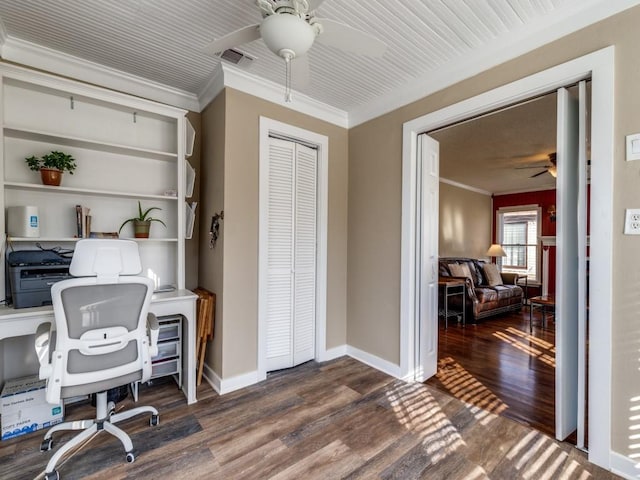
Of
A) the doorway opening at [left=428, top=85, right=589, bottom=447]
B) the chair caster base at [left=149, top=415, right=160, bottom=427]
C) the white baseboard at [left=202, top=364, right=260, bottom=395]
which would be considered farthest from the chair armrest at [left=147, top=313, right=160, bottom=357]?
the doorway opening at [left=428, top=85, right=589, bottom=447]

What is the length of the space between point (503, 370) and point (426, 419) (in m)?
1.34

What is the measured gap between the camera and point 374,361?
9.95 ft

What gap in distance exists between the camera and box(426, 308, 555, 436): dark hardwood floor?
232 cm

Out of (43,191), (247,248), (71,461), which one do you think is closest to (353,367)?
(247,248)

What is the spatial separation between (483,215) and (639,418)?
6.22 meters

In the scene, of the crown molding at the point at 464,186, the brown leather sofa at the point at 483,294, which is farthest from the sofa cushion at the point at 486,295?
the crown molding at the point at 464,186

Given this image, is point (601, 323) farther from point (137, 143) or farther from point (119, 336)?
point (137, 143)

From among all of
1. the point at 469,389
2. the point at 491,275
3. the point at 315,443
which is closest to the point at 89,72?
the point at 315,443

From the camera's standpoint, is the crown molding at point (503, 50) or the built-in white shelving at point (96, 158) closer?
the crown molding at point (503, 50)

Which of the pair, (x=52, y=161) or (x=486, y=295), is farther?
(x=486, y=295)

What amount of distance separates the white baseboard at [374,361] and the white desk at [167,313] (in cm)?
161

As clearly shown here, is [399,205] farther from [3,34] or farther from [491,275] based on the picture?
[491,275]

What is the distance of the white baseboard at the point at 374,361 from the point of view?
2.84 metres

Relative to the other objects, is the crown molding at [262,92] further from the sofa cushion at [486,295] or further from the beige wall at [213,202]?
the sofa cushion at [486,295]
